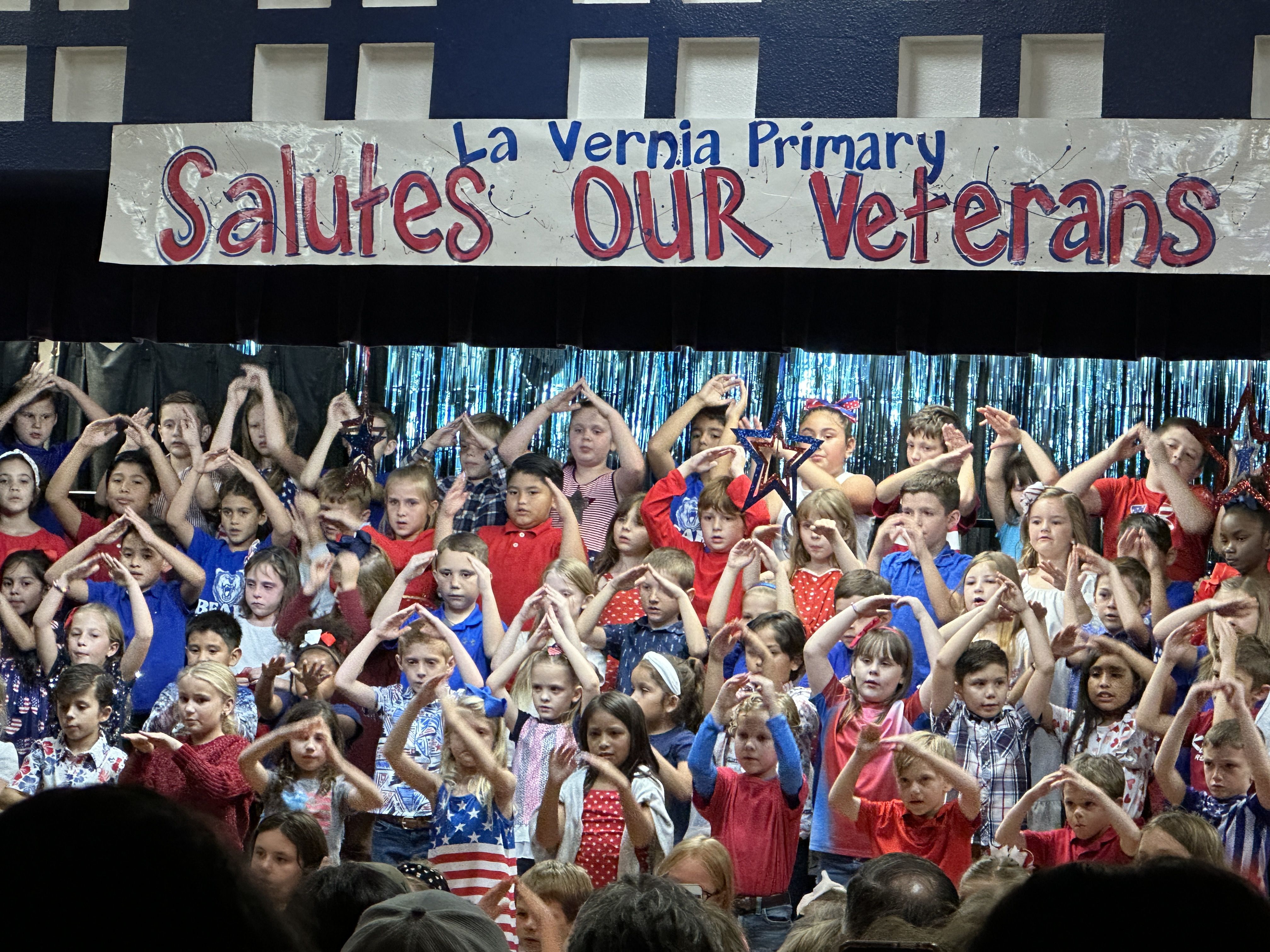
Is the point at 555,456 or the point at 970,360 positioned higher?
the point at 970,360

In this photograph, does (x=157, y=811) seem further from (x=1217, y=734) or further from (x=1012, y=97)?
(x=1012, y=97)

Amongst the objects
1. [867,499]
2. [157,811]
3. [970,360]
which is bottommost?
[157,811]

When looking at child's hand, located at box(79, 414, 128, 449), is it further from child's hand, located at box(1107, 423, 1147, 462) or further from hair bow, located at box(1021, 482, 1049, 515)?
child's hand, located at box(1107, 423, 1147, 462)

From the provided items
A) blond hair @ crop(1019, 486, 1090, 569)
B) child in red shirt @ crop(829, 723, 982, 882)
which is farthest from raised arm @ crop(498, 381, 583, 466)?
child in red shirt @ crop(829, 723, 982, 882)

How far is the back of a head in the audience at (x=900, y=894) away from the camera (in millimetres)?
3053

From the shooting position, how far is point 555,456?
7.88 m

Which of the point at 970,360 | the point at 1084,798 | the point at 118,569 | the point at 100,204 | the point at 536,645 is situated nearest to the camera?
the point at 1084,798

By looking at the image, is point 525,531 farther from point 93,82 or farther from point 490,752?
point 93,82

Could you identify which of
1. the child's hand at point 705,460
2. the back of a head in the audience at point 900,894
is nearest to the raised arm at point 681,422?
the child's hand at point 705,460

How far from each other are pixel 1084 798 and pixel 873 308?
340cm

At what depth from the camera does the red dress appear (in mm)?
5227

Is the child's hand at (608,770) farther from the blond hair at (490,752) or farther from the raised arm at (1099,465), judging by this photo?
the raised arm at (1099,465)

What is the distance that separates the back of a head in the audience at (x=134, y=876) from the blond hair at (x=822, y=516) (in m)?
5.55

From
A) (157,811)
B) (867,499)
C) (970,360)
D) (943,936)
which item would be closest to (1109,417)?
(970,360)
